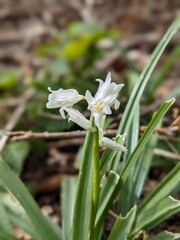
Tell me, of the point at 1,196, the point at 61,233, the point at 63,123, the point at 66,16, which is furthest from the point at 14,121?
the point at 66,16

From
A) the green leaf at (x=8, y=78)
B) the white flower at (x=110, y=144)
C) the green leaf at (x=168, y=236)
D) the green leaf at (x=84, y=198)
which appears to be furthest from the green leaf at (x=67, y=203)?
the green leaf at (x=8, y=78)

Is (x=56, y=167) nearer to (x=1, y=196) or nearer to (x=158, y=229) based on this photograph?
(x=1, y=196)

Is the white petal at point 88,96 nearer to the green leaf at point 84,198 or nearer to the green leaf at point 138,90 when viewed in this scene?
the green leaf at point 84,198

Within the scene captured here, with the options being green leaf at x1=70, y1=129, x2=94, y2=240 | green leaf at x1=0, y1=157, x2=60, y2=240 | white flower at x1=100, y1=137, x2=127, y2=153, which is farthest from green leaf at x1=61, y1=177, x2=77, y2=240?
white flower at x1=100, y1=137, x2=127, y2=153

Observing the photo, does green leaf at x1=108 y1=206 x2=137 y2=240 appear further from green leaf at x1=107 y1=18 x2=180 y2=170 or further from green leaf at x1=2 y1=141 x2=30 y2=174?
green leaf at x1=2 y1=141 x2=30 y2=174

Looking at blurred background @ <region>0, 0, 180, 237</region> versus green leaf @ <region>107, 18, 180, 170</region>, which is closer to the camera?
green leaf @ <region>107, 18, 180, 170</region>
